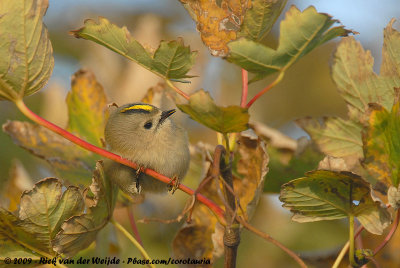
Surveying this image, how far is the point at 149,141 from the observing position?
200cm

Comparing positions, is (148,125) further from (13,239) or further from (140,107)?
(13,239)

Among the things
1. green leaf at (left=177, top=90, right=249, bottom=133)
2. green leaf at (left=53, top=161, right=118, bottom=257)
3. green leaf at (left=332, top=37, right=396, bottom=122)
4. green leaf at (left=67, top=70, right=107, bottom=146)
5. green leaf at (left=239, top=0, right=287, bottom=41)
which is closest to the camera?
green leaf at (left=177, top=90, right=249, bottom=133)

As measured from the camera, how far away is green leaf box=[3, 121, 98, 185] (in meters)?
1.70

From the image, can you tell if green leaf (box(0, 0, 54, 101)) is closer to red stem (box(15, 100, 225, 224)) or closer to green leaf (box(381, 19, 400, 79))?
red stem (box(15, 100, 225, 224))

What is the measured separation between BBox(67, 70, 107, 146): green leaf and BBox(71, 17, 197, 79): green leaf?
0.69 m

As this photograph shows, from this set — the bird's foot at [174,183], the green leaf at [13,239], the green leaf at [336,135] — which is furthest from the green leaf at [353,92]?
the green leaf at [13,239]

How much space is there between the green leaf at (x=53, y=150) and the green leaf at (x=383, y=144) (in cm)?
94

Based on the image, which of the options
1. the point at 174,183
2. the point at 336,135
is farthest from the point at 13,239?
the point at 336,135

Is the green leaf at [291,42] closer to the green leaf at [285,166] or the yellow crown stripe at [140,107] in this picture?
the green leaf at [285,166]

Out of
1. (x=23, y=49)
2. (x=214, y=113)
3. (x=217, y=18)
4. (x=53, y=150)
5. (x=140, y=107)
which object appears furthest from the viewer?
(x=140, y=107)

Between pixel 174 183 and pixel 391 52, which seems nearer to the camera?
pixel 391 52

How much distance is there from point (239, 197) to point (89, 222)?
0.45 metres

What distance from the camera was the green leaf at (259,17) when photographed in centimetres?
115

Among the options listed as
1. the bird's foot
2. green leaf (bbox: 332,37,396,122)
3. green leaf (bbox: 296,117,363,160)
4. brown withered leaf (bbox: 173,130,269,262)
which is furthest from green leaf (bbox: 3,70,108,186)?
green leaf (bbox: 332,37,396,122)
